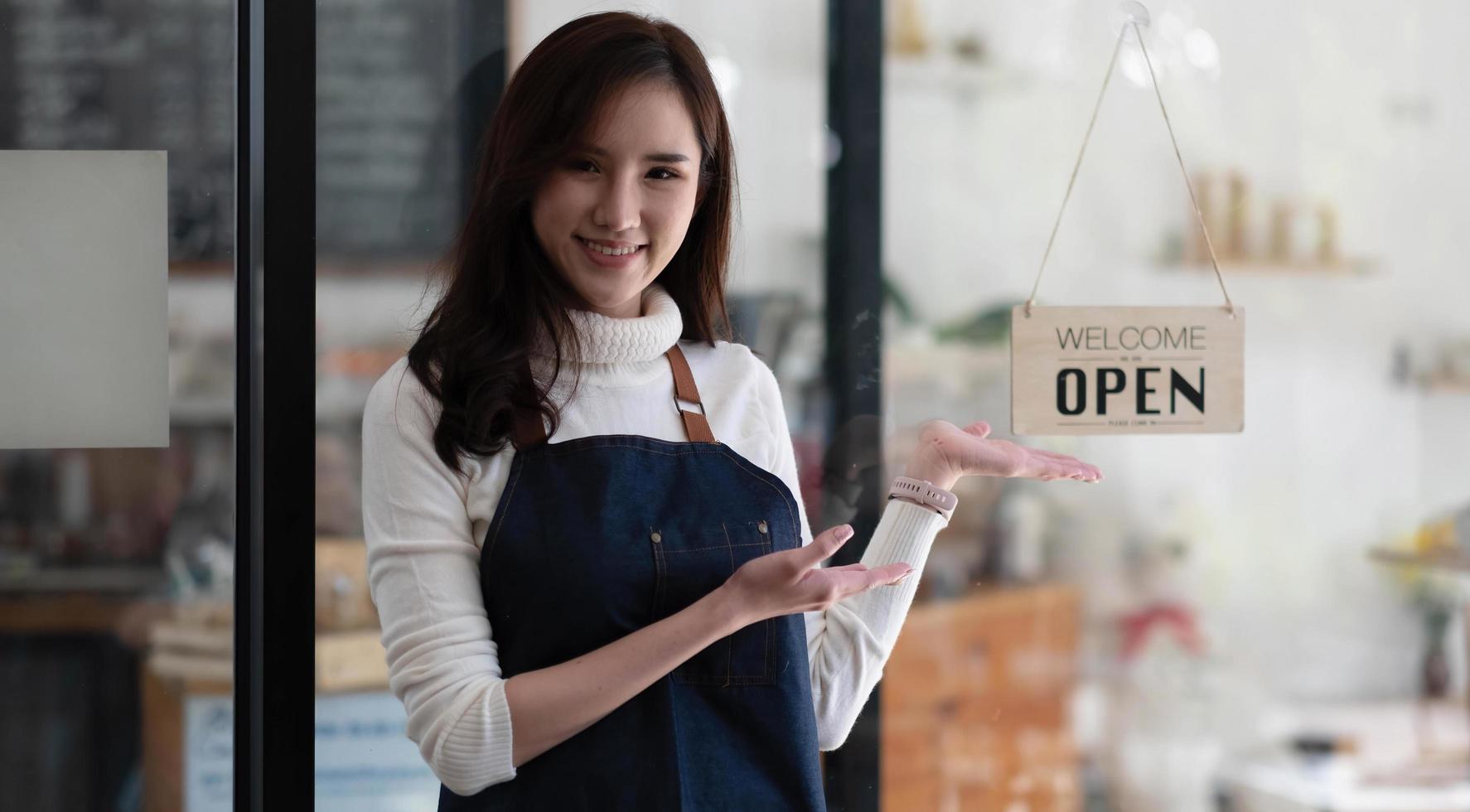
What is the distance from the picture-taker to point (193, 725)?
138 cm

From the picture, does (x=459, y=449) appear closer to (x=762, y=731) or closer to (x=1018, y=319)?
(x=762, y=731)

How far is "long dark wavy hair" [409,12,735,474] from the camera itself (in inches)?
42.8

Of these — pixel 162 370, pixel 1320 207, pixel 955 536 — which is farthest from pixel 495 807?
pixel 1320 207

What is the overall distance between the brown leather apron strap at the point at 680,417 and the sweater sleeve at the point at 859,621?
9 centimetres

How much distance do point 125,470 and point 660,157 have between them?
2.33 feet

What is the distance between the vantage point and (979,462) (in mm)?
1325

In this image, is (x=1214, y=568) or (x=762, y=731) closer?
(x=762, y=731)

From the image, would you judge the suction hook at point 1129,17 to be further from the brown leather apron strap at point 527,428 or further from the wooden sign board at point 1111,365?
the brown leather apron strap at point 527,428

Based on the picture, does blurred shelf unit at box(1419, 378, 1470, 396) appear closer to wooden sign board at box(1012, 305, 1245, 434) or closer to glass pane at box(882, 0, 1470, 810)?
glass pane at box(882, 0, 1470, 810)

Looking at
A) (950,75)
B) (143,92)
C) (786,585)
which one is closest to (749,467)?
(786,585)

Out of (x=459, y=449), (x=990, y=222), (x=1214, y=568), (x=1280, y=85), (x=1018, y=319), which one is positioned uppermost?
(x=1280, y=85)

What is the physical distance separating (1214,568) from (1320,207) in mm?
501

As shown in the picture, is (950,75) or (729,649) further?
(950,75)

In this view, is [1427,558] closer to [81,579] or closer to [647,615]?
[647,615]
